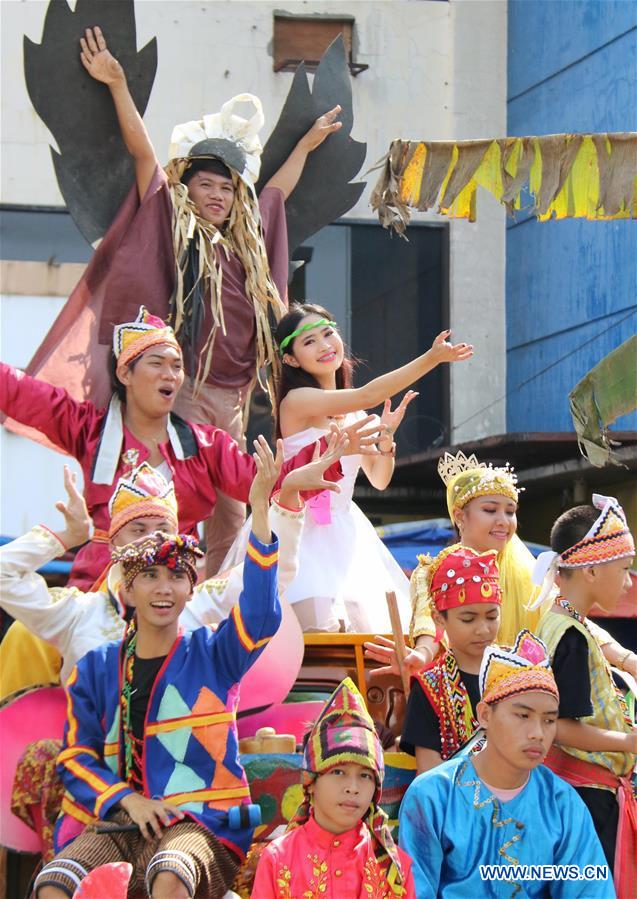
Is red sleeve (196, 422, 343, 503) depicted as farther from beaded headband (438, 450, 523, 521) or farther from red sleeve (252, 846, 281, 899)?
red sleeve (252, 846, 281, 899)

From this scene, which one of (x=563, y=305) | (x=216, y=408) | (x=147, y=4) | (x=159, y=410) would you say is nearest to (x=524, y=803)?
(x=159, y=410)

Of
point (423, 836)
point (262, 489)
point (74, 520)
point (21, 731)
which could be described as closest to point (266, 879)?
point (423, 836)

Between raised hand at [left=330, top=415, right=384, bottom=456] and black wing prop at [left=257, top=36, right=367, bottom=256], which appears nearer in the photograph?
raised hand at [left=330, top=415, right=384, bottom=456]

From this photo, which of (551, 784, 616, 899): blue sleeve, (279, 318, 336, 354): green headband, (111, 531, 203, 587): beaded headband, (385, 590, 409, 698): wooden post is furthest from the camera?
(279, 318, 336, 354): green headband

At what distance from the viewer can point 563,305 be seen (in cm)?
1384

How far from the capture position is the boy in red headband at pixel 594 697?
441 centimetres

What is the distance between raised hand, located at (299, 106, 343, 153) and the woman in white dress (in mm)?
1063

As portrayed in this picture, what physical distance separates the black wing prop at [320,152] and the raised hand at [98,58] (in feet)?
2.90

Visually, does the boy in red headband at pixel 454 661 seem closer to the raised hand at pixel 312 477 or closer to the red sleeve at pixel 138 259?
the raised hand at pixel 312 477

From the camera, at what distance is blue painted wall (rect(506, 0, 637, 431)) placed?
1291 cm

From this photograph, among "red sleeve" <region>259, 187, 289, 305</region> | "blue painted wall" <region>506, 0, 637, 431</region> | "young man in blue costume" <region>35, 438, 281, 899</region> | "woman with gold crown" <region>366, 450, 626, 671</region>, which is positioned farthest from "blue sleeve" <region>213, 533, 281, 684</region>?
"blue painted wall" <region>506, 0, 637, 431</region>

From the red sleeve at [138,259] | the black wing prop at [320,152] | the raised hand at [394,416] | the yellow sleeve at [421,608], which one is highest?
the black wing prop at [320,152]

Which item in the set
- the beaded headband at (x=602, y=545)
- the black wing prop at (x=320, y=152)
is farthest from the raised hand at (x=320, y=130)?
the beaded headband at (x=602, y=545)

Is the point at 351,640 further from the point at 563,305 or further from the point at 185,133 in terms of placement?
the point at 563,305
